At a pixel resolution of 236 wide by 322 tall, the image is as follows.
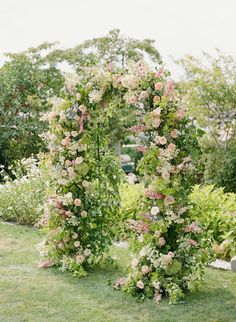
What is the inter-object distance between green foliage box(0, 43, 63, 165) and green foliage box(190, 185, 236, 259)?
7.95m

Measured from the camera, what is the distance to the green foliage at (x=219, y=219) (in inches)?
262

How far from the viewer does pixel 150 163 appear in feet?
17.9

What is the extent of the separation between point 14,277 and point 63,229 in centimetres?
72

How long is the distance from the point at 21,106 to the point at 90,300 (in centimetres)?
1071

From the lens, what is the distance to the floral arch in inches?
214

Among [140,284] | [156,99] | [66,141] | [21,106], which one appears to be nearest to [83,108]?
[66,141]

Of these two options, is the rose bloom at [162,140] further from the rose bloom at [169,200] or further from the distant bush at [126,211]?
the distant bush at [126,211]

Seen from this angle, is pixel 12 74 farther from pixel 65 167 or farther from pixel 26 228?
pixel 65 167

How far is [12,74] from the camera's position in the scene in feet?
50.8

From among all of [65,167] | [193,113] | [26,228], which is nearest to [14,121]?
[193,113]

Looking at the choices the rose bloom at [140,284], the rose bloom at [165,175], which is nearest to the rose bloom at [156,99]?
the rose bloom at [165,175]

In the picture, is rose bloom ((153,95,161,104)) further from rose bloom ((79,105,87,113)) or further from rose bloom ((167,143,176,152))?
rose bloom ((79,105,87,113))

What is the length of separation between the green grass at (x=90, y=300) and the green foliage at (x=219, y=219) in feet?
1.53

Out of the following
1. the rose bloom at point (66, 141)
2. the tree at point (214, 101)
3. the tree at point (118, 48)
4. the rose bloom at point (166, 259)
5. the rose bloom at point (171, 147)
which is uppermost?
the tree at point (118, 48)
